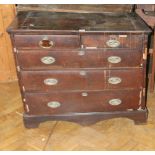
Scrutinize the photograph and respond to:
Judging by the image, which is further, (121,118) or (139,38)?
(121,118)

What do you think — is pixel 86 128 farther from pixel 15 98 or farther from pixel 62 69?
pixel 15 98

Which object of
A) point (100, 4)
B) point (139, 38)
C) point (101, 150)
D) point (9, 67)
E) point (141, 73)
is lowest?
point (101, 150)

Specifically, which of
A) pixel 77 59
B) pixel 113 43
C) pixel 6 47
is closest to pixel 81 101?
pixel 77 59

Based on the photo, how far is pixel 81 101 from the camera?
2.21 m

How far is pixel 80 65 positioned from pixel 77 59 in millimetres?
56

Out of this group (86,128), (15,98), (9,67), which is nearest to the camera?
(86,128)

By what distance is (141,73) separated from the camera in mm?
2070

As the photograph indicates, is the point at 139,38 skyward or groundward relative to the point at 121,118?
skyward

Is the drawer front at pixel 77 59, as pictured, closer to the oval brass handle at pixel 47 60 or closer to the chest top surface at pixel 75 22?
the oval brass handle at pixel 47 60

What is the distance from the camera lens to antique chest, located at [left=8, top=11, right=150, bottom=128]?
6.30ft

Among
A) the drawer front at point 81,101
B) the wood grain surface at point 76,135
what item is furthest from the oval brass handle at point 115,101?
the wood grain surface at point 76,135

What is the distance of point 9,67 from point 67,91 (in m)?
1.08

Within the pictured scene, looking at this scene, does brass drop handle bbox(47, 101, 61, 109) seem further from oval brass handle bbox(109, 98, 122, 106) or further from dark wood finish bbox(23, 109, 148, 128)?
oval brass handle bbox(109, 98, 122, 106)
